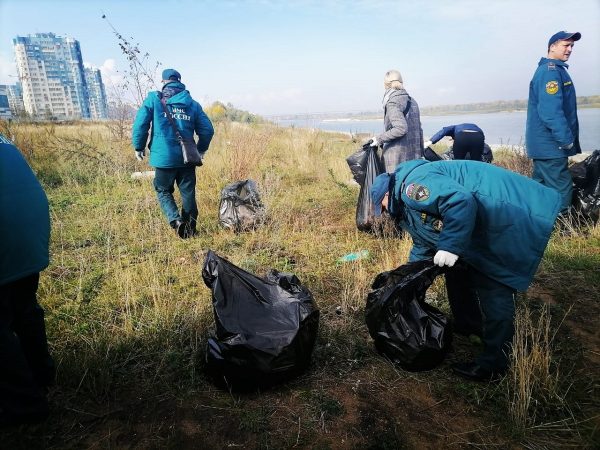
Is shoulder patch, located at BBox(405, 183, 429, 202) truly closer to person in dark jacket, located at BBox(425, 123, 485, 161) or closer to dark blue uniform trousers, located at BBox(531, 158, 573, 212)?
person in dark jacket, located at BBox(425, 123, 485, 161)

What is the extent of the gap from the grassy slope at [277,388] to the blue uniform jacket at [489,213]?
67cm

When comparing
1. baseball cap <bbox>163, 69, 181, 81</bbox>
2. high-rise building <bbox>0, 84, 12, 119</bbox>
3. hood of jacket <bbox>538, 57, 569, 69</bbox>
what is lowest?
hood of jacket <bbox>538, 57, 569, 69</bbox>

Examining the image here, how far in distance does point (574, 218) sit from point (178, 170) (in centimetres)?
447

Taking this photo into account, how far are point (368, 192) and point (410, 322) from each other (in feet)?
7.26

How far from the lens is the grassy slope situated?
Result: 1840 mm

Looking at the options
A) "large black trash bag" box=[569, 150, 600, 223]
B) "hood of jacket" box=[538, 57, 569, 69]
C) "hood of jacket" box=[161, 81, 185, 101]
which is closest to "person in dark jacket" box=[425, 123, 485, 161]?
"hood of jacket" box=[538, 57, 569, 69]

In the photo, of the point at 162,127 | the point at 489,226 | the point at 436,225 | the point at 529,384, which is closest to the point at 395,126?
the point at 436,225

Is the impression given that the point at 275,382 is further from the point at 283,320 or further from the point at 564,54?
the point at 564,54

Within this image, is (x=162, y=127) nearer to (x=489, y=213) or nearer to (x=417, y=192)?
(x=417, y=192)

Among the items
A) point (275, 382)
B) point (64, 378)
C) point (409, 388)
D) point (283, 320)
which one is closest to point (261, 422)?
point (275, 382)

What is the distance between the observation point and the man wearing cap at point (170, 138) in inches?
163

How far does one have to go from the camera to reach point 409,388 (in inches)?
83.7

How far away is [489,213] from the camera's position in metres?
2.01

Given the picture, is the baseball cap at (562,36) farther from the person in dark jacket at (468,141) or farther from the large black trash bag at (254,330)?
the large black trash bag at (254,330)
